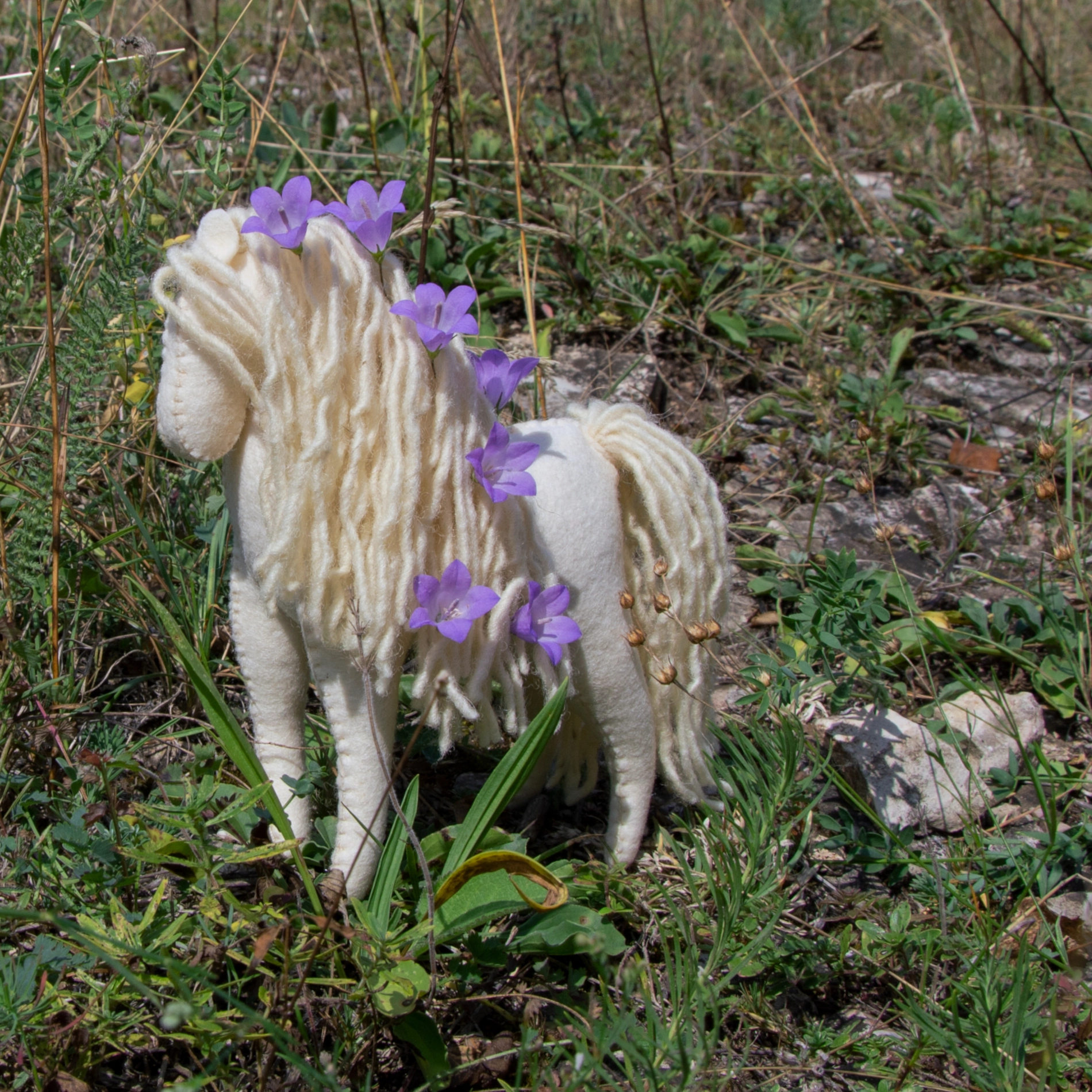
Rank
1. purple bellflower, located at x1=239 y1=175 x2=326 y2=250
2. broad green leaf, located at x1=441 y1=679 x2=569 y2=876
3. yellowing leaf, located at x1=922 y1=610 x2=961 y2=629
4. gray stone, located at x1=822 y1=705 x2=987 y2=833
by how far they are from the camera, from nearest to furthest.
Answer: purple bellflower, located at x1=239 y1=175 x2=326 y2=250, broad green leaf, located at x1=441 y1=679 x2=569 y2=876, gray stone, located at x1=822 y1=705 x2=987 y2=833, yellowing leaf, located at x1=922 y1=610 x2=961 y2=629

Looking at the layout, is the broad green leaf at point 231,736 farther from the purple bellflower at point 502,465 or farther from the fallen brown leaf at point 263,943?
the purple bellflower at point 502,465

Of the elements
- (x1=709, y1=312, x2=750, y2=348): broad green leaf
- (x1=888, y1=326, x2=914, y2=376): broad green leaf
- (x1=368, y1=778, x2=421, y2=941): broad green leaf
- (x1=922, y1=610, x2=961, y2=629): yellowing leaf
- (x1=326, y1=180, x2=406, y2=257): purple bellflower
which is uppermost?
(x1=326, y1=180, x2=406, y2=257): purple bellflower

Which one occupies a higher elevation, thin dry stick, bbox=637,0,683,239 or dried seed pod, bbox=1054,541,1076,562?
thin dry stick, bbox=637,0,683,239

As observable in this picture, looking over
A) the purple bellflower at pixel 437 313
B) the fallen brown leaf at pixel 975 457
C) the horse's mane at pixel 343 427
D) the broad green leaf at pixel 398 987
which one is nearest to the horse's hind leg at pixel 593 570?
the horse's mane at pixel 343 427

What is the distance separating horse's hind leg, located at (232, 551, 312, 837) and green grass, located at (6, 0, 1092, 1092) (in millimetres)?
50

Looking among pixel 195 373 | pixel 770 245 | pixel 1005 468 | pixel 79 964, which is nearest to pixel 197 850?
pixel 79 964

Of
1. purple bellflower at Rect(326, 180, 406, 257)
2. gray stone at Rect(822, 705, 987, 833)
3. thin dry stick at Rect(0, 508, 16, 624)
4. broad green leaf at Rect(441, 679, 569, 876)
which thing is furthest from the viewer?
gray stone at Rect(822, 705, 987, 833)

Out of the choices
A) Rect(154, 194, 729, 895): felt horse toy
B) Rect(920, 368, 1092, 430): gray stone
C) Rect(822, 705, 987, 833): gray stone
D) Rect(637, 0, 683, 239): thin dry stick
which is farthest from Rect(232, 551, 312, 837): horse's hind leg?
Rect(920, 368, 1092, 430): gray stone

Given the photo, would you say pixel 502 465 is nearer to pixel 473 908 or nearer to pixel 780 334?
pixel 473 908

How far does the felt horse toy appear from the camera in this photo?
1237 mm

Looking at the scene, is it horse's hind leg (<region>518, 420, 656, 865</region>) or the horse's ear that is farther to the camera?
horse's hind leg (<region>518, 420, 656, 865</region>)

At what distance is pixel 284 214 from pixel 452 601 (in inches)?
21.3

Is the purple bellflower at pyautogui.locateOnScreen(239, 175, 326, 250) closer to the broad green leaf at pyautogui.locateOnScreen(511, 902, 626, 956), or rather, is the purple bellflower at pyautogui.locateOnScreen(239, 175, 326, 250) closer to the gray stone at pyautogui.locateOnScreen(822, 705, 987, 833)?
the broad green leaf at pyautogui.locateOnScreen(511, 902, 626, 956)

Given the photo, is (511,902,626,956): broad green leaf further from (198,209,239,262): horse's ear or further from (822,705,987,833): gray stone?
(198,209,239,262): horse's ear
